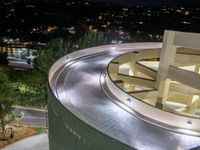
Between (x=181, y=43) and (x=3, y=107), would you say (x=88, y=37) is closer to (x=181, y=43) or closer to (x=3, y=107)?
(x=3, y=107)

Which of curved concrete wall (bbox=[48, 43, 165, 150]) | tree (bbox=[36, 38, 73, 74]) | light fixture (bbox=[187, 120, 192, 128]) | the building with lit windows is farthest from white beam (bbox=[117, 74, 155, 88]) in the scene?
tree (bbox=[36, 38, 73, 74])

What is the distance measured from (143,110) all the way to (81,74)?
7.35m

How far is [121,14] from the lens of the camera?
392ft

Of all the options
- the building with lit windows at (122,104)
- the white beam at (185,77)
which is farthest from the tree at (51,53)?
the white beam at (185,77)

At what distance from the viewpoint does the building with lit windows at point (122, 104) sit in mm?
10742

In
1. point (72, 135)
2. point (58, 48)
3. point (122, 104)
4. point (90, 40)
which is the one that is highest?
point (90, 40)

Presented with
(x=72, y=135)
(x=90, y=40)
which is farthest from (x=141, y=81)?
(x=90, y=40)

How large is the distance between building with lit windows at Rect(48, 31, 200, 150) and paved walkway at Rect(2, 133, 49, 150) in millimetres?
6697

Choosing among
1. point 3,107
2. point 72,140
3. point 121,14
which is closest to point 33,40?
point 121,14

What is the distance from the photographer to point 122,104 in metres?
14.2

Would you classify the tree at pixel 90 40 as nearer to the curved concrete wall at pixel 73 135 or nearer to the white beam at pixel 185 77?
the white beam at pixel 185 77

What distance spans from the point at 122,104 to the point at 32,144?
1090 cm

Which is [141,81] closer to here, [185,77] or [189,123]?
[185,77]

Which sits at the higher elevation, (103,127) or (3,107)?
(103,127)
